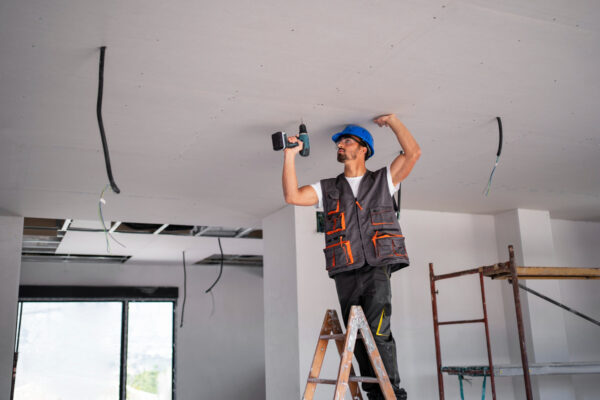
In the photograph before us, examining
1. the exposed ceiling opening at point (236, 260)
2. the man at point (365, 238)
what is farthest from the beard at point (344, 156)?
the exposed ceiling opening at point (236, 260)

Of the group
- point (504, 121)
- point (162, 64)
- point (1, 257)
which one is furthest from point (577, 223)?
point (1, 257)

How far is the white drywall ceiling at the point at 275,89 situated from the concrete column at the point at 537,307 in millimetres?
1044

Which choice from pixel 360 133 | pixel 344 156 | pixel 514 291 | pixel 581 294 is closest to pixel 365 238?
pixel 344 156

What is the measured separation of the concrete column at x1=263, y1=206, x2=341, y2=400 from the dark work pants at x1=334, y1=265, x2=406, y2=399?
6.79 ft

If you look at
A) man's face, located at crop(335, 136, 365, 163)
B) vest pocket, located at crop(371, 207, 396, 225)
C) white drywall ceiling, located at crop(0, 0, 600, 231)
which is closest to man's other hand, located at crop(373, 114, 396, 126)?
white drywall ceiling, located at crop(0, 0, 600, 231)

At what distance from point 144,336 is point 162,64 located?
672 cm

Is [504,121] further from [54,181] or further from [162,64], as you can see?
[54,181]

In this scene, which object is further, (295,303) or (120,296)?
(120,296)

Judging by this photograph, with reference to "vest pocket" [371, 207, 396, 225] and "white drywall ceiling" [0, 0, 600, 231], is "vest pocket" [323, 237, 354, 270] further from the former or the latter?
"white drywall ceiling" [0, 0, 600, 231]

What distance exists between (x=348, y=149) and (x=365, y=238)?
1.97 feet

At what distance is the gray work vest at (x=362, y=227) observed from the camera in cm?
270

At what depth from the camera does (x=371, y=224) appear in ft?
9.09

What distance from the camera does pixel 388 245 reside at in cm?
270

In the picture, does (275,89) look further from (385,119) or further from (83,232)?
(83,232)
